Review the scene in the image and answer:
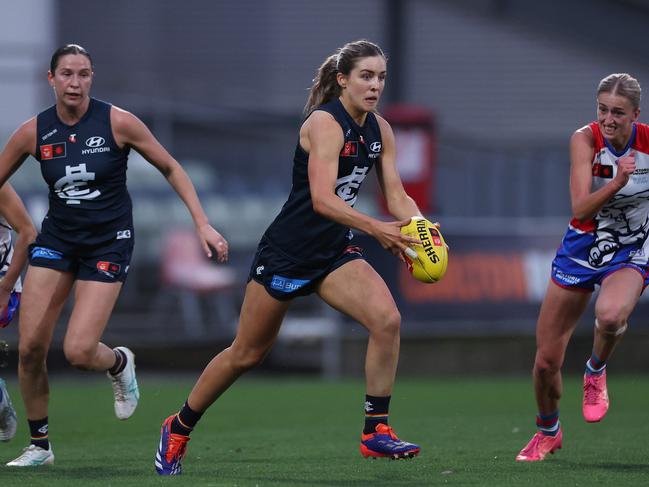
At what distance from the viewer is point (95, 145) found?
25.8 ft

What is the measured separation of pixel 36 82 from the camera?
17766 millimetres

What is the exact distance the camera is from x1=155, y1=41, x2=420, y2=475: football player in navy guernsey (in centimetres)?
719

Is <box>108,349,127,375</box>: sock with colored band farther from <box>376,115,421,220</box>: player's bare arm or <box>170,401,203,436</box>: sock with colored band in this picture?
<box>376,115,421,220</box>: player's bare arm

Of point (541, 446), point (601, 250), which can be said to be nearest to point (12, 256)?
point (541, 446)

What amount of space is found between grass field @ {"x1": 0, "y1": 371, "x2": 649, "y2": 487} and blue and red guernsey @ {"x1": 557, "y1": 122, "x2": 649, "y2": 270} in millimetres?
1231

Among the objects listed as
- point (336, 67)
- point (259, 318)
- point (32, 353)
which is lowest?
point (32, 353)

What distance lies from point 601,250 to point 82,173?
122 inches

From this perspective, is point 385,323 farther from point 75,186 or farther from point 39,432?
point 39,432

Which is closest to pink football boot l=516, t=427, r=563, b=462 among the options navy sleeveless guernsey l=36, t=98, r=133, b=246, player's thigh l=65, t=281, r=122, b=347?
player's thigh l=65, t=281, r=122, b=347

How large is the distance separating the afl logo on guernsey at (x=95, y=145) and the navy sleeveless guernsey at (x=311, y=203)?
1.24 metres

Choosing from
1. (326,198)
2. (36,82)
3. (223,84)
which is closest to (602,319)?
(326,198)

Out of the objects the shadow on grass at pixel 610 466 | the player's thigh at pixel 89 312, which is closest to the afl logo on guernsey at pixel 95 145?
the player's thigh at pixel 89 312

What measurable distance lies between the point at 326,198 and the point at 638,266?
83.9 inches

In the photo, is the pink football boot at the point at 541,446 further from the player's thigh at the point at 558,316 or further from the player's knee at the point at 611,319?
the player's knee at the point at 611,319
